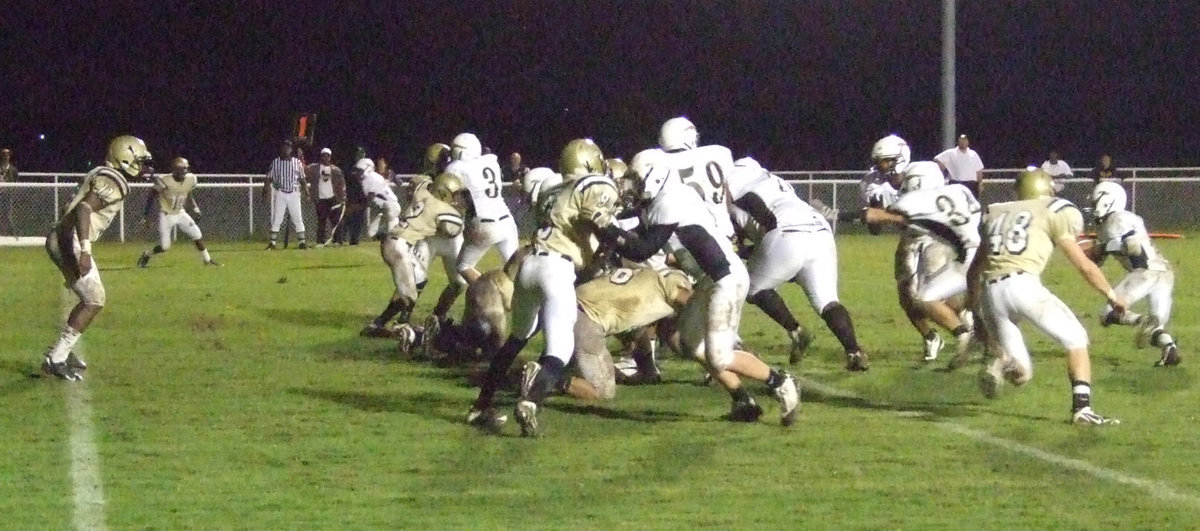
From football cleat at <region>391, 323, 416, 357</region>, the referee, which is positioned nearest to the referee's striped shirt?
the referee

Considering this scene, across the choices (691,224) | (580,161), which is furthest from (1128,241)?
(580,161)

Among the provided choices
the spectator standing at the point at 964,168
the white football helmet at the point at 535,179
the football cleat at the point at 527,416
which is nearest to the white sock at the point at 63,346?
the white football helmet at the point at 535,179

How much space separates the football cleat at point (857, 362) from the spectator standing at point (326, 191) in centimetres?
1609

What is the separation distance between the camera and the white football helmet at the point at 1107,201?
35.1 ft

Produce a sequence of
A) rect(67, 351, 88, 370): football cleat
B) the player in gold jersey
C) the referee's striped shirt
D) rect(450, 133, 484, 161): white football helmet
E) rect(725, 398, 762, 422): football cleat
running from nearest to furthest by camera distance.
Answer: rect(725, 398, 762, 422): football cleat < the player in gold jersey < rect(67, 351, 88, 370): football cleat < rect(450, 133, 484, 161): white football helmet < the referee's striped shirt

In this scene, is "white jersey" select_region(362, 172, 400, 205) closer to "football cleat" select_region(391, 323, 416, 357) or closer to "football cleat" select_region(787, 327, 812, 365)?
"football cleat" select_region(391, 323, 416, 357)

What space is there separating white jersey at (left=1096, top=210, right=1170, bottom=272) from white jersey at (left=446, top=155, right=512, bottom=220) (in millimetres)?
4298

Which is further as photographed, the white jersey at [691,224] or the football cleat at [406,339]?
the football cleat at [406,339]

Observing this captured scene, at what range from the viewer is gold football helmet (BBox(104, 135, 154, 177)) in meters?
10.1

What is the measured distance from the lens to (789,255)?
9.88 meters

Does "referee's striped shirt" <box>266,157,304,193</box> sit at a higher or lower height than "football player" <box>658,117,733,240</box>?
lower

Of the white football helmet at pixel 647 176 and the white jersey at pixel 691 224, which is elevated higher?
the white football helmet at pixel 647 176

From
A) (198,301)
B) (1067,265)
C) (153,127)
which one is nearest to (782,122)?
(153,127)

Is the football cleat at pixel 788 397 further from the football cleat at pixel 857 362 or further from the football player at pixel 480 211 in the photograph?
the football player at pixel 480 211
